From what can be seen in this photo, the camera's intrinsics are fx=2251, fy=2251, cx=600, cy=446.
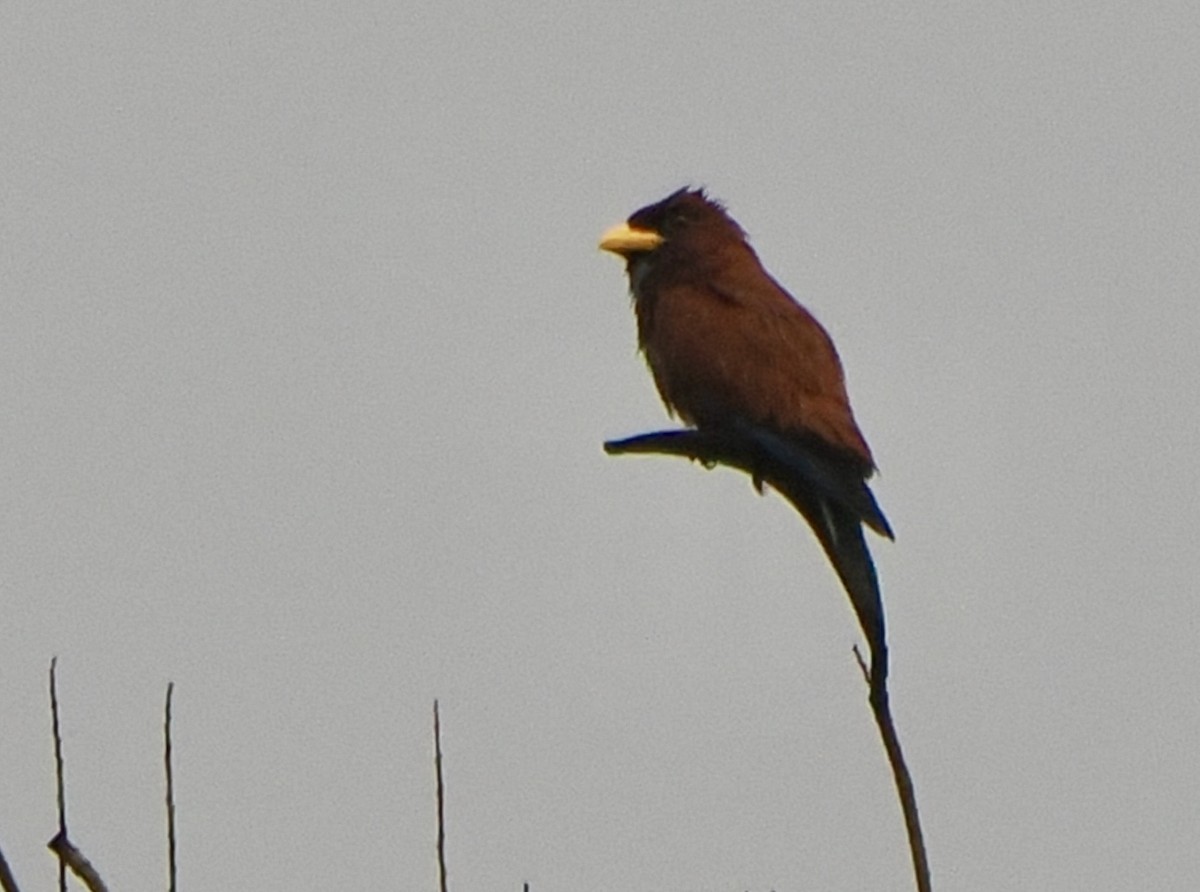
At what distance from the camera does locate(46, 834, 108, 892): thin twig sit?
7.45 feet

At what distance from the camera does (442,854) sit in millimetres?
2459

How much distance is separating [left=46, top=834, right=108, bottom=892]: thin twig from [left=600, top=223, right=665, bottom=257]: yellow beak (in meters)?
4.40

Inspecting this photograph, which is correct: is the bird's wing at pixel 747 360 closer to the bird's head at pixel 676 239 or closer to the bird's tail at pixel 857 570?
the bird's head at pixel 676 239

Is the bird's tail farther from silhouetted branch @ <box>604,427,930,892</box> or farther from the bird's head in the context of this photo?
the bird's head

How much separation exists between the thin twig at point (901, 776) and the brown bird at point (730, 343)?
144cm

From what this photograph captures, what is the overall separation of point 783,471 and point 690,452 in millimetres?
Answer: 176

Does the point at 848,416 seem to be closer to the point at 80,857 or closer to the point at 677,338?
the point at 677,338

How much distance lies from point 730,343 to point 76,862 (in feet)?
12.4

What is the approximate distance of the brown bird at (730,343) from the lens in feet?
17.5

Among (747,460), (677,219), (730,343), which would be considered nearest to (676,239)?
(677,219)

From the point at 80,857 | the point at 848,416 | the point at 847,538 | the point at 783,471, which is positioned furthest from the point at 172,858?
the point at 848,416

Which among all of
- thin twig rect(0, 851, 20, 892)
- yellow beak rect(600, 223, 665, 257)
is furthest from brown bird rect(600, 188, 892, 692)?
thin twig rect(0, 851, 20, 892)

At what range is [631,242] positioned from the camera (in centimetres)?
663

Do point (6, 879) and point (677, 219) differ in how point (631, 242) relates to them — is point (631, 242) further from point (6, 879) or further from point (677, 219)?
point (6, 879)
